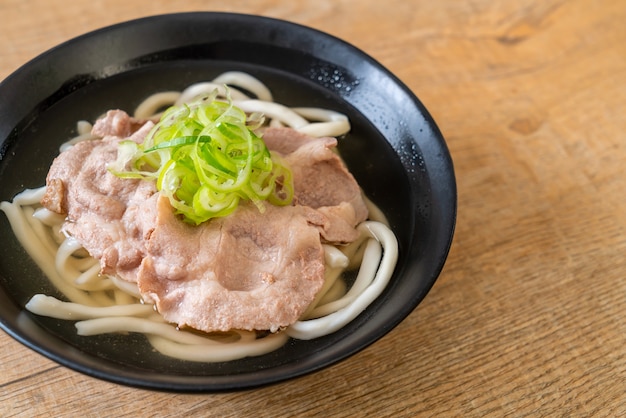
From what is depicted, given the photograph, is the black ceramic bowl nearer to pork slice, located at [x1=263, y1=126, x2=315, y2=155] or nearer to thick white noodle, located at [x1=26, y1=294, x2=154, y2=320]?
thick white noodle, located at [x1=26, y1=294, x2=154, y2=320]

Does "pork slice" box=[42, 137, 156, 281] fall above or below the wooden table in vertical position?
above

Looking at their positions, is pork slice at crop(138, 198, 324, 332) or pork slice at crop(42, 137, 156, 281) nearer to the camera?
pork slice at crop(138, 198, 324, 332)

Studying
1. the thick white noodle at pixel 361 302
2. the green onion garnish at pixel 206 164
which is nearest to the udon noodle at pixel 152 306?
the thick white noodle at pixel 361 302

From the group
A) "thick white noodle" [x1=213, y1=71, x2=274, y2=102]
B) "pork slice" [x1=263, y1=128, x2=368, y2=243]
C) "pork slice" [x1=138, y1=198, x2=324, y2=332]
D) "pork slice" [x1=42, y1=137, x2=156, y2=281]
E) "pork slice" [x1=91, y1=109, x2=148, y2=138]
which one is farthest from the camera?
"thick white noodle" [x1=213, y1=71, x2=274, y2=102]

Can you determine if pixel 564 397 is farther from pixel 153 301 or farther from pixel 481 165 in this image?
pixel 153 301

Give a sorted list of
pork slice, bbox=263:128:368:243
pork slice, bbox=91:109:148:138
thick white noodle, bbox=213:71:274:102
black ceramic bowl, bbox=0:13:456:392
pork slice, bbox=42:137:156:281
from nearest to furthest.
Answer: black ceramic bowl, bbox=0:13:456:392
pork slice, bbox=42:137:156:281
pork slice, bbox=263:128:368:243
pork slice, bbox=91:109:148:138
thick white noodle, bbox=213:71:274:102

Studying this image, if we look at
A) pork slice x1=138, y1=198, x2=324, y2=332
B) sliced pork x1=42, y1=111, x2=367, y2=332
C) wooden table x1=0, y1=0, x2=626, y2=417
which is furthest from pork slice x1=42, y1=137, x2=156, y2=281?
wooden table x1=0, y1=0, x2=626, y2=417

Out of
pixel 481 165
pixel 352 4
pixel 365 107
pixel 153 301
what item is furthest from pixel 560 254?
pixel 352 4

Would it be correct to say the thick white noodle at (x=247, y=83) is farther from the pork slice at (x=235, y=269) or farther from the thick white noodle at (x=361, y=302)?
the thick white noodle at (x=361, y=302)
